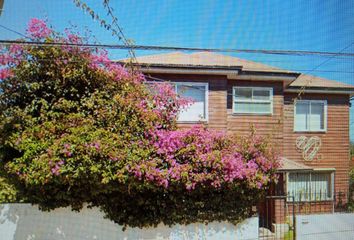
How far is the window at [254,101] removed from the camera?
6566mm

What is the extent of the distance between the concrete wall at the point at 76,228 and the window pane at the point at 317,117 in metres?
3.14

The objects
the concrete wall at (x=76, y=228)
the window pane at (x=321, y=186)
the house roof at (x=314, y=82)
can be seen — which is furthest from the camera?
the house roof at (x=314, y=82)

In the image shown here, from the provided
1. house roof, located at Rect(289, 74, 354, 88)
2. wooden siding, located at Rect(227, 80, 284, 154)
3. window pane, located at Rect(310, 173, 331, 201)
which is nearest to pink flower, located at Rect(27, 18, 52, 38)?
wooden siding, located at Rect(227, 80, 284, 154)

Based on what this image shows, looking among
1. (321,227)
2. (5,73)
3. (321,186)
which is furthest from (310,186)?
(5,73)

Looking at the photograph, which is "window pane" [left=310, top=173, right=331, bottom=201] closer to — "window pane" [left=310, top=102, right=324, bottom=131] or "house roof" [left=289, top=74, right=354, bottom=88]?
"window pane" [left=310, top=102, right=324, bottom=131]

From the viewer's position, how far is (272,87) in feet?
21.6

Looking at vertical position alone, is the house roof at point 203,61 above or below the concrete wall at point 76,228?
above

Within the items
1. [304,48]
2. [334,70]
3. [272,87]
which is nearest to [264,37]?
[304,48]

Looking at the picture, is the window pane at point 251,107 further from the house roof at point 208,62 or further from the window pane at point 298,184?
the window pane at point 298,184

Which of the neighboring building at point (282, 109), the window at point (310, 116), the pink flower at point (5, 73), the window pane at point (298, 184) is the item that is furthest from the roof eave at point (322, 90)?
the pink flower at point (5, 73)

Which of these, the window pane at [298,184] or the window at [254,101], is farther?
the window at [254,101]

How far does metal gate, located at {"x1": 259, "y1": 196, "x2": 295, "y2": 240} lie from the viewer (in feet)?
14.1

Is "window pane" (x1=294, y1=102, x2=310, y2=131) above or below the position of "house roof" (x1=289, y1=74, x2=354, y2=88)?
below

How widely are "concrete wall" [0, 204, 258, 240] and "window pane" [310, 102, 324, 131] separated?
314 centimetres
